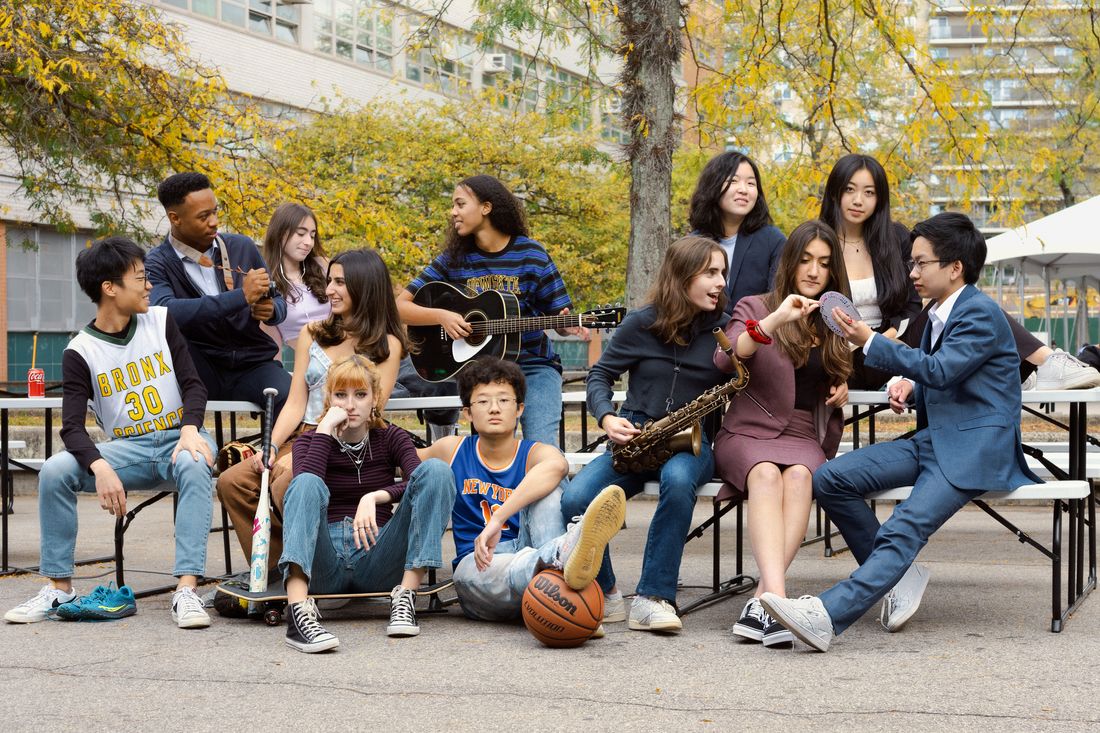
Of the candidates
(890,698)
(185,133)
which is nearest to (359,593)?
(890,698)

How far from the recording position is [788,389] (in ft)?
17.6

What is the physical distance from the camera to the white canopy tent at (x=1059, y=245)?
54.1ft

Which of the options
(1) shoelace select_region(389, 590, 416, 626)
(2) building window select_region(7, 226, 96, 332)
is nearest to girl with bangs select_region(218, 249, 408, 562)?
(1) shoelace select_region(389, 590, 416, 626)

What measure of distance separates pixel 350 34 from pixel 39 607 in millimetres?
29818

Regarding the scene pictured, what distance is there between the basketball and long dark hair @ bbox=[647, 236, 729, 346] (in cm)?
125

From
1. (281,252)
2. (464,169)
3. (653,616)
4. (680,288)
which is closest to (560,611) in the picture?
(653,616)

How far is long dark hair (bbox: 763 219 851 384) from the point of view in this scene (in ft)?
17.5

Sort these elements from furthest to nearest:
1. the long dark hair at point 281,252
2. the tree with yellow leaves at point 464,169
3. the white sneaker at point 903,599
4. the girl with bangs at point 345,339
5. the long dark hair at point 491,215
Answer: the tree with yellow leaves at point 464,169 → the long dark hair at point 281,252 → the long dark hair at point 491,215 → the girl with bangs at point 345,339 → the white sneaker at point 903,599

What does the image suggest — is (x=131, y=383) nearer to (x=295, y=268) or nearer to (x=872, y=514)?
(x=295, y=268)

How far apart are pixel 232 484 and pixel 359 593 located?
730 mm

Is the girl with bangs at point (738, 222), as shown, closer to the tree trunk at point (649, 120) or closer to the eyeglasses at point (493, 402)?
the eyeglasses at point (493, 402)

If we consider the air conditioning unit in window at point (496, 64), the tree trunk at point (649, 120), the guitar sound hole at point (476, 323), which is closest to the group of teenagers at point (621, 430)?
the guitar sound hole at point (476, 323)

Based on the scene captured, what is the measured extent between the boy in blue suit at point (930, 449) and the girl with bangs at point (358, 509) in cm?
141

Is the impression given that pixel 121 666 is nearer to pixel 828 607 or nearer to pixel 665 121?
pixel 828 607
